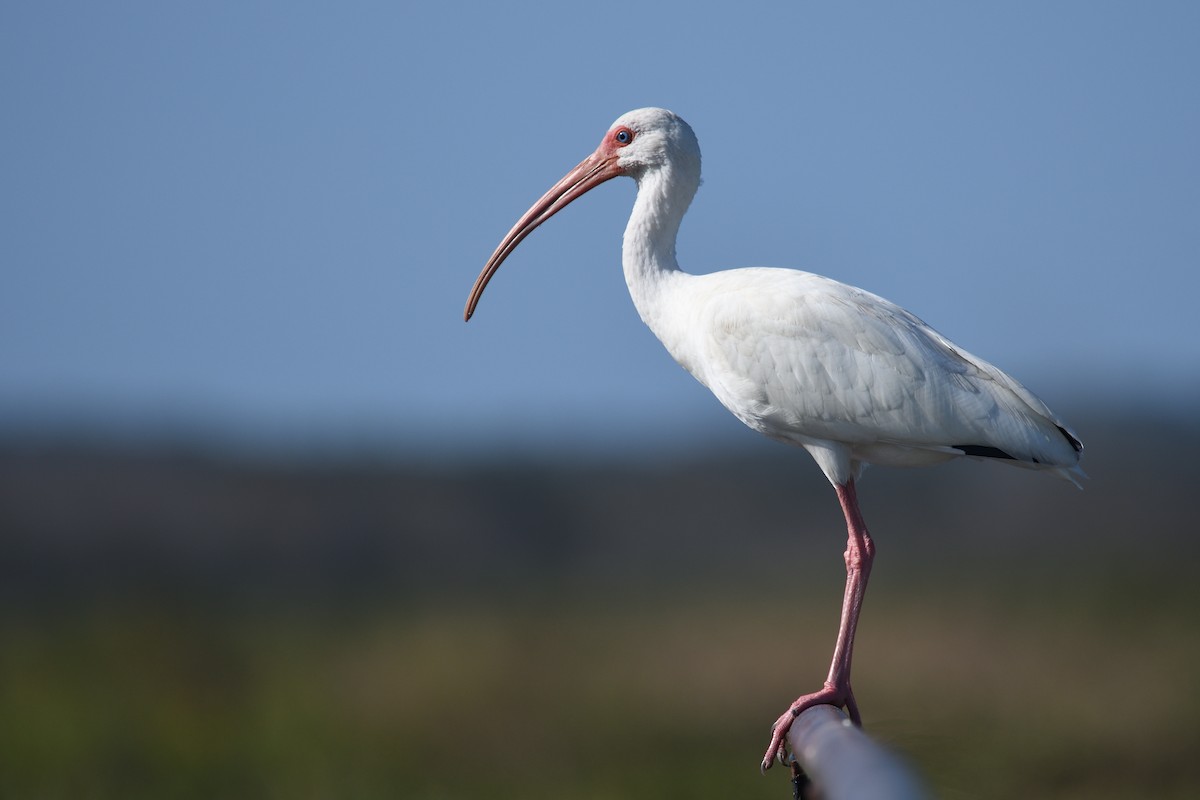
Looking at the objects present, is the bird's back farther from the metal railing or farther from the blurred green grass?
the blurred green grass

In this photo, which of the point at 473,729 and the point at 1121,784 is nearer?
the point at 1121,784

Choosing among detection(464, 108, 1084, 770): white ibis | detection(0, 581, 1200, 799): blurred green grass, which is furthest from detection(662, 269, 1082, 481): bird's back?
detection(0, 581, 1200, 799): blurred green grass

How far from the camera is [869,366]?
758 cm

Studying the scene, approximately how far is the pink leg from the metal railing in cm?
213

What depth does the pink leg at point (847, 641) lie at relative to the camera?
700cm

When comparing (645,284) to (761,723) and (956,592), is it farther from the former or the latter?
(956,592)

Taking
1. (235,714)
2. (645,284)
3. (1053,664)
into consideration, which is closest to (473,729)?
(235,714)

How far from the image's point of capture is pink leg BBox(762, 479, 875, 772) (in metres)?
7.00

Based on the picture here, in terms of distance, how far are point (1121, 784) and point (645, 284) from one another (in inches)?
507

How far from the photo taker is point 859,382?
755 cm

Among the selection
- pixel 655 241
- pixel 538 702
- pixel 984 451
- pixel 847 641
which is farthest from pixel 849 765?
pixel 538 702

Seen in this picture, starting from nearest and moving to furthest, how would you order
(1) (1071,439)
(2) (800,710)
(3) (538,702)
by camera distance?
(2) (800,710), (1) (1071,439), (3) (538,702)

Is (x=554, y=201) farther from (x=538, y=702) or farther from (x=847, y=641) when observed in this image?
(x=538, y=702)

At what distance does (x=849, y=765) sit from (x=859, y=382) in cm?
441
